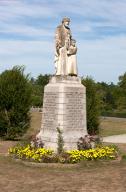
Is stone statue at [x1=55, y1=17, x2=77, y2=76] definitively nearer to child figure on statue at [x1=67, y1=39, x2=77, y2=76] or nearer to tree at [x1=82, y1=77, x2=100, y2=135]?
child figure on statue at [x1=67, y1=39, x2=77, y2=76]

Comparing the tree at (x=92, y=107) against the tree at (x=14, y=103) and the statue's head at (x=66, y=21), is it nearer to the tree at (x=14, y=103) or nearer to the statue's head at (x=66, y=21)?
the tree at (x=14, y=103)

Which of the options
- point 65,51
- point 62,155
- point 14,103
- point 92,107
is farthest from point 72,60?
point 92,107

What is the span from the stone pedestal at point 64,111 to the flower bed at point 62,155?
0.70 meters

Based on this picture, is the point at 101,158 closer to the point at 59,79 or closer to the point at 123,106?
the point at 59,79

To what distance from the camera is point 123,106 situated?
74.2 m

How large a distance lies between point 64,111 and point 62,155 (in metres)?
1.71

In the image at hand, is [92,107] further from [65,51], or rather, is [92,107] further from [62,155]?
[62,155]

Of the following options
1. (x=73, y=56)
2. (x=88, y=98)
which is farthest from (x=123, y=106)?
(x=73, y=56)

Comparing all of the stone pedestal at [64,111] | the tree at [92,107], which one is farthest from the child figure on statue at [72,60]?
the tree at [92,107]

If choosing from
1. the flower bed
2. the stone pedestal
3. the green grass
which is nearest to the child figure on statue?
the stone pedestal

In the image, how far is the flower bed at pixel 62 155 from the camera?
14109 millimetres

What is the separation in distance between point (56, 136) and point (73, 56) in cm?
334

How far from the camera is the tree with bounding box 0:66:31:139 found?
23719 mm

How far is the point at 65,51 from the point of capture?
1620cm
